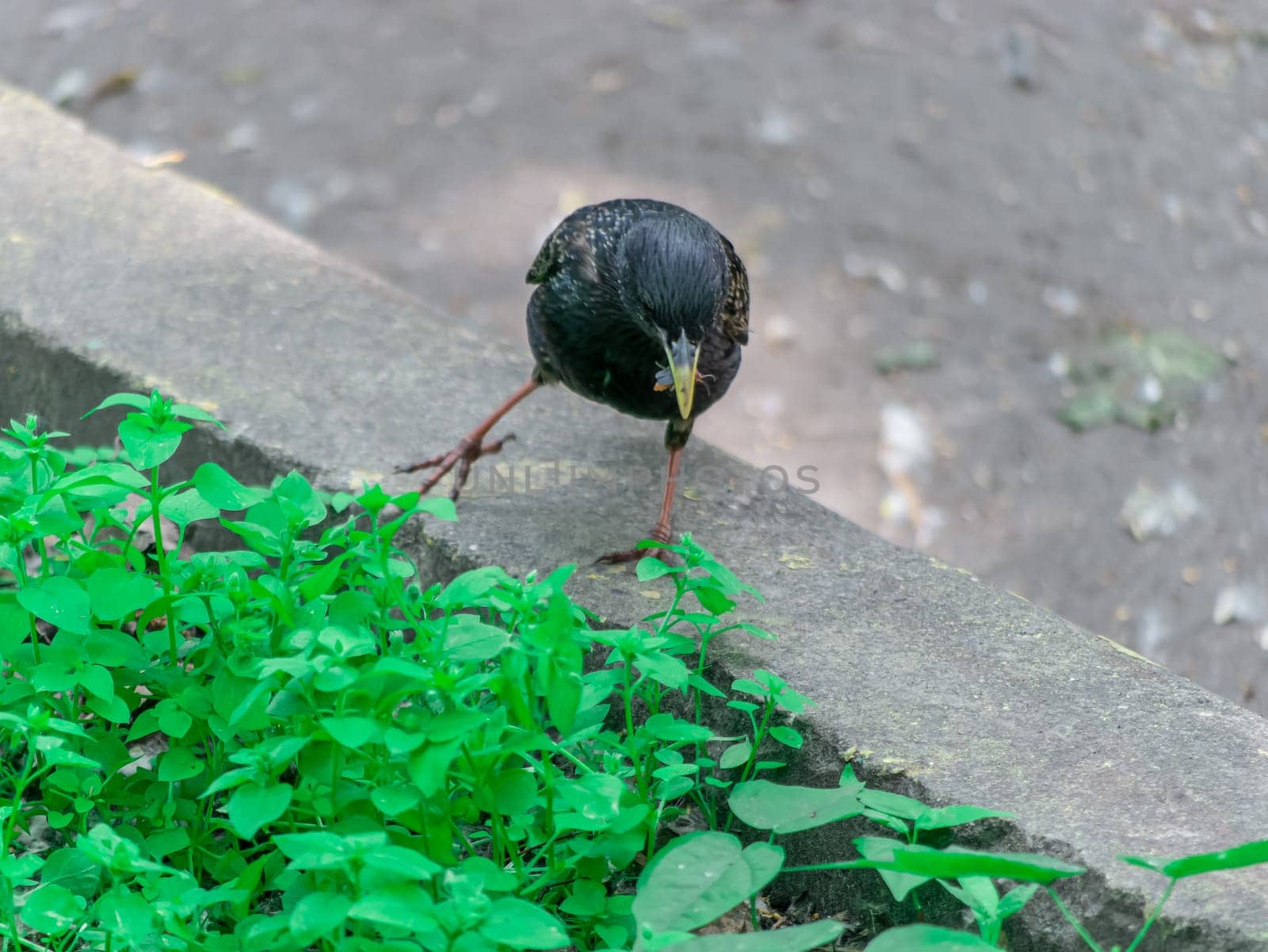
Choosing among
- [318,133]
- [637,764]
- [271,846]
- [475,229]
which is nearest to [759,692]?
[637,764]

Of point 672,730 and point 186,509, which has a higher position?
point 186,509

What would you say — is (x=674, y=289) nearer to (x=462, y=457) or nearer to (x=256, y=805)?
(x=462, y=457)

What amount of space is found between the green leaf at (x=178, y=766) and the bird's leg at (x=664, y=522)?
3.31ft

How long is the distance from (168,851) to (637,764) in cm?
72

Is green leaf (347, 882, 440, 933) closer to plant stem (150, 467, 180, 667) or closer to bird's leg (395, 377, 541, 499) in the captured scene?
plant stem (150, 467, 180, 667)

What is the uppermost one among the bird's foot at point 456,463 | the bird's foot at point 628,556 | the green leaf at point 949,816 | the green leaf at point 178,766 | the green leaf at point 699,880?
the green leaf at point 949,816

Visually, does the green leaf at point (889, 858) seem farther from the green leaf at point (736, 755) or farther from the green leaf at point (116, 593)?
the green leaf at point (116, 593)

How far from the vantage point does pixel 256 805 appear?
5.77 ft

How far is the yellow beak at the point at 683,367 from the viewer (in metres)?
2.74

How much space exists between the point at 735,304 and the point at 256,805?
73.0 inches

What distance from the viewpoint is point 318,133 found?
592 centimetres

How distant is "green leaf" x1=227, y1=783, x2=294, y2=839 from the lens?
5.65ft

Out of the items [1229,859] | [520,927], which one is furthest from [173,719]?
[1229,859]

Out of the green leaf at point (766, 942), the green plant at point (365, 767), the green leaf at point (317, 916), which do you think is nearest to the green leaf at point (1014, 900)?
the green plant at point (365, 767)
